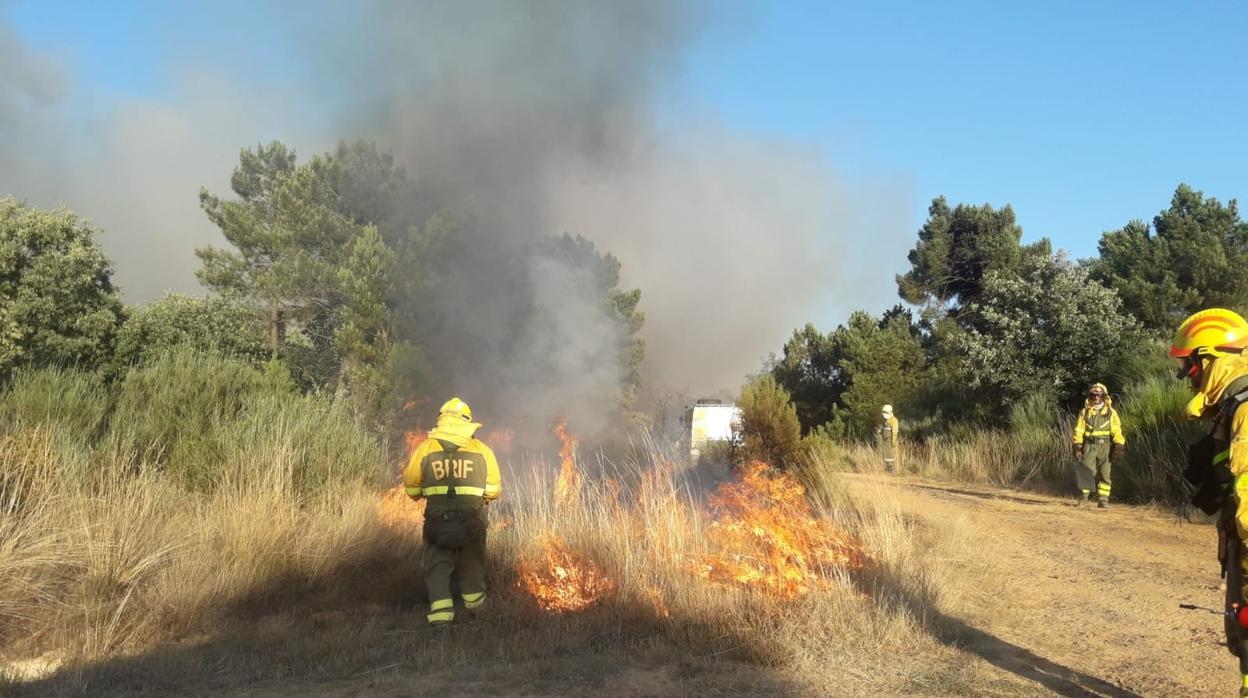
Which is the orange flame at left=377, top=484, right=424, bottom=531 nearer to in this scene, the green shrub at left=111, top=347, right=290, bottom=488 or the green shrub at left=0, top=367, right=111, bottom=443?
the green shrub at left=111, top=347, right=290, bottom=488

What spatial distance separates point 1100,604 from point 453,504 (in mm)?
A: 4839

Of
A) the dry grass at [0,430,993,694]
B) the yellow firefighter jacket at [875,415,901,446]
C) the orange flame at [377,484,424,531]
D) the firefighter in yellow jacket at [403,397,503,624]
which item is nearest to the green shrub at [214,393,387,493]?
the dry grass at [0,430,993,694]

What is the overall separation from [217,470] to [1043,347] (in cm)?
1636

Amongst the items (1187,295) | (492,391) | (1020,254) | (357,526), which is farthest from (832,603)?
(1020,254)

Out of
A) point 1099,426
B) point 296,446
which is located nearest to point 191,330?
point 296,446

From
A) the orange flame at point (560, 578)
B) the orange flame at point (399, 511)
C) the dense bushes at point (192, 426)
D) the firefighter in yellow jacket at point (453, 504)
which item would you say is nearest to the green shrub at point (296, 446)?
the dense bushes at point (192, 426)

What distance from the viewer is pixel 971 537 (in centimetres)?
806

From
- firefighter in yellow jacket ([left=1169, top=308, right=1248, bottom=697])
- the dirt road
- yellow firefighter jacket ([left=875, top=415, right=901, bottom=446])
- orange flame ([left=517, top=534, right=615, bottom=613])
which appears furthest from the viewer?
yellow firefighter jacket ([left=875, top=415, right=901, bottom=446])

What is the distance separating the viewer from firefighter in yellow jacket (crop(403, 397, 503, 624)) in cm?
624

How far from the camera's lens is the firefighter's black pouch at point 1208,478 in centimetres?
348

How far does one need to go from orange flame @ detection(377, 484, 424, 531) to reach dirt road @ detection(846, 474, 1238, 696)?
200 inches

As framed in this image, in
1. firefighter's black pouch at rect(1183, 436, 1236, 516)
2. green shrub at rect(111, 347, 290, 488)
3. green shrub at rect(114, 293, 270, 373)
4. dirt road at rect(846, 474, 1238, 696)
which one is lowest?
dirt road at rect(846, 474, 1238, 696)

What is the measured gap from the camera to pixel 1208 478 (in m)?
3.58

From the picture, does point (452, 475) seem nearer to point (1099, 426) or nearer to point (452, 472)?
point (452, 472)
